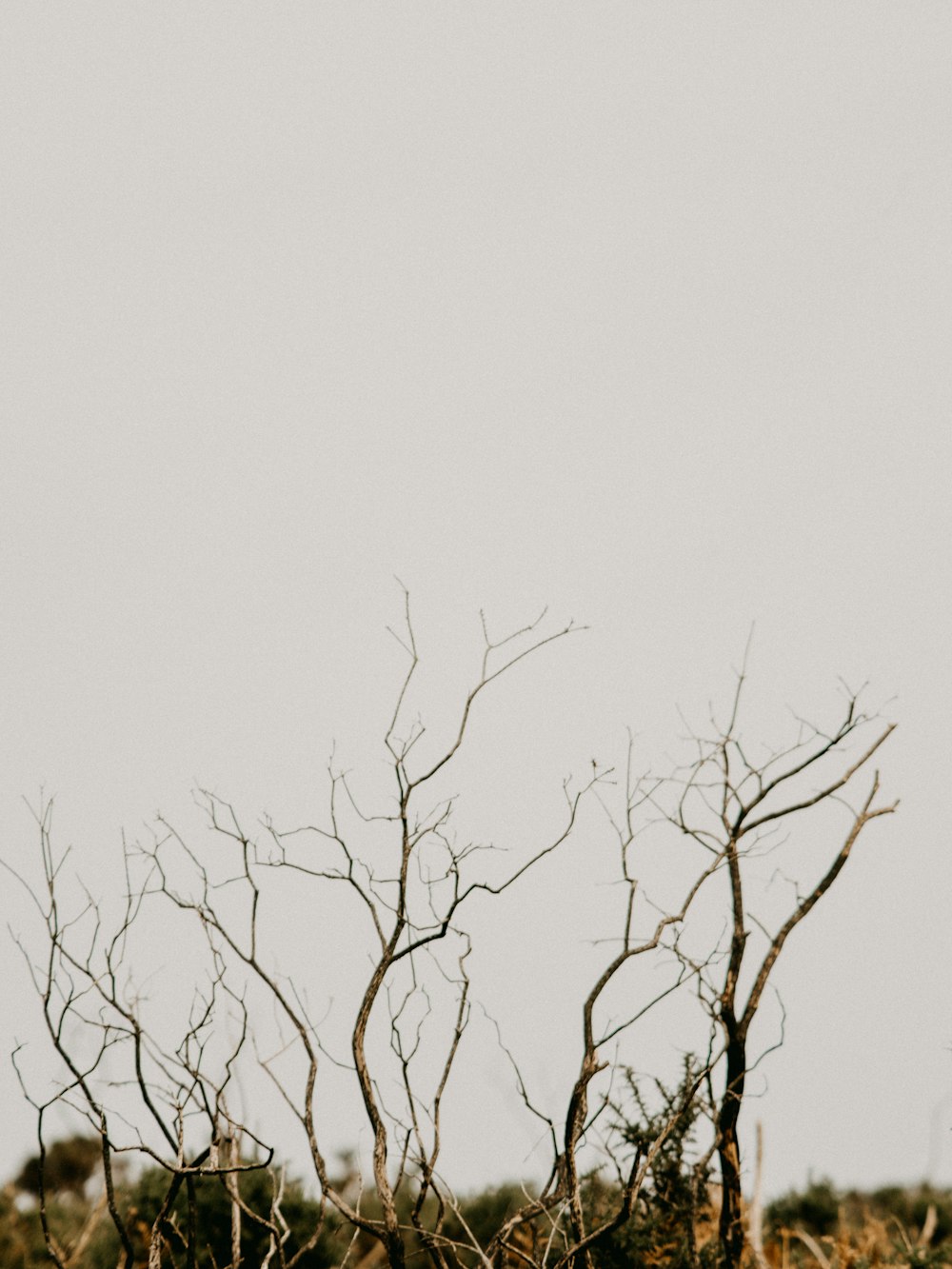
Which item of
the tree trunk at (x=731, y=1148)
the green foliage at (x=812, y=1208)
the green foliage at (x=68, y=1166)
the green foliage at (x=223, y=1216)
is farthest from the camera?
the green foliage at (x=68, y=1166)

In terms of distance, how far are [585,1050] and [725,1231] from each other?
1.58m

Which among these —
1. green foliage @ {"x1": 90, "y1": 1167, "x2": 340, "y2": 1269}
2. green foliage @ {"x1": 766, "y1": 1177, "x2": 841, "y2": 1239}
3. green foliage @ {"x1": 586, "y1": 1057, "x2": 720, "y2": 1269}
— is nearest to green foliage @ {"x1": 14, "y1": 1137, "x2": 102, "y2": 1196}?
green foliage @ {"x1": 90, "y1": 1167, "x2": 340, "y2": 1269}

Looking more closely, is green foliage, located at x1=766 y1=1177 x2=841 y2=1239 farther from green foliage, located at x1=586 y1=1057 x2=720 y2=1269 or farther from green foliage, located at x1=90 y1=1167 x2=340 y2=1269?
green foliage, located at x1=586 y1=1057 x2=720 y2=1269

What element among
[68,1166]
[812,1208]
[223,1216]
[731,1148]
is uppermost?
[731,1148]

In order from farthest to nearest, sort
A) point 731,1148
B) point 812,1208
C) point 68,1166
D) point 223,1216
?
point 68,1166 < point 812,1208 < point 223,1216 < point 731,1148

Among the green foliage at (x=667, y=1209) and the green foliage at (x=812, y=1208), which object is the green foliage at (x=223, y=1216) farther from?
the green foliage at (x=812, y=1208)

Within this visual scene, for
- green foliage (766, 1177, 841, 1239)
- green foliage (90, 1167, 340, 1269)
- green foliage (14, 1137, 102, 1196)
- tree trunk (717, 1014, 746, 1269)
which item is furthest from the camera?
green foliage (14, 1137, 102, 1196)

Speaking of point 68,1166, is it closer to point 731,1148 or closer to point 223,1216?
point 223,1216

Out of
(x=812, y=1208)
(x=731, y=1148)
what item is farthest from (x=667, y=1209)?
(x=812, y=1208)

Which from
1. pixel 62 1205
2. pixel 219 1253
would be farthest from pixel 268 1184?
pixel 62 1205

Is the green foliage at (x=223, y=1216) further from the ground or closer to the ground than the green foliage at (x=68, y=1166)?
further from the ground

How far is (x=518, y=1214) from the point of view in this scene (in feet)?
12.4

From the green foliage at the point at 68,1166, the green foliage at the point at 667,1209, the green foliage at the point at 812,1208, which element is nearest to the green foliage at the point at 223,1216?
the green foliage at the point at 667,1209

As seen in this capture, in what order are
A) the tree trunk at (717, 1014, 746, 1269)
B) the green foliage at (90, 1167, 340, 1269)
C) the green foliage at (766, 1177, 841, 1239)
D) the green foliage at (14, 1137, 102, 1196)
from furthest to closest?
the green foliage at (14, 1137, 102, 1196) → the green foliage at (766, 1177, 841, 1239) → the green foliage at (90, 1167, 340, 1269) → the tree trunk at (717, 1014, 746, 1269)
